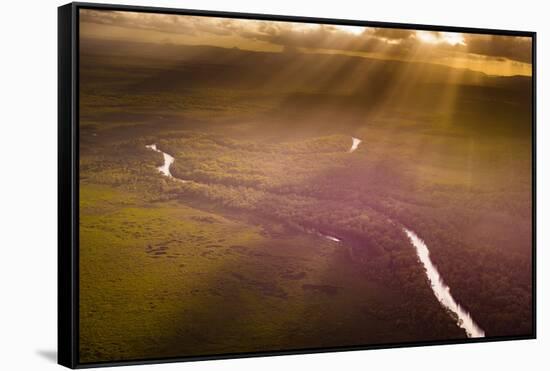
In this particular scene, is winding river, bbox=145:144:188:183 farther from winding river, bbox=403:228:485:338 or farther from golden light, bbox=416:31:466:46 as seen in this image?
golden light, bbox=416:31:466:46

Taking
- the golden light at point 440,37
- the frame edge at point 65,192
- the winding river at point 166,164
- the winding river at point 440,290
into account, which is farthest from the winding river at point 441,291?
the frame edge at point 65,192

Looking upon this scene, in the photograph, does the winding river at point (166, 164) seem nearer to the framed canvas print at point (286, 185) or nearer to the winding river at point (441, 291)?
the framed canvas print at point (286, 185)

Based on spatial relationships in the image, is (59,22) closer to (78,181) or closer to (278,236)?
(78,181)

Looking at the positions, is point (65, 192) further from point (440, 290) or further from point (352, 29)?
point (440, 290)

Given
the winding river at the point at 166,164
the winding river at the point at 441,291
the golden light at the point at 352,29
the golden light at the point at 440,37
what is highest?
the golden light at the point at 352,29

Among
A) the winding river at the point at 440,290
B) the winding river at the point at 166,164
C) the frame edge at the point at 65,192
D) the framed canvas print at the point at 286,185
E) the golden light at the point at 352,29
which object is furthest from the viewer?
the winding river at the point at 440,290

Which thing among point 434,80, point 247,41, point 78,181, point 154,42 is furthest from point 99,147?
point 434,80

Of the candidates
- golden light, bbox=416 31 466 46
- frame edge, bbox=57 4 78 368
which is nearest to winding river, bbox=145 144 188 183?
frame edge, bbox=57 4 78 368

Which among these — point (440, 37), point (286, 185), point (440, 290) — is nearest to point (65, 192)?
point (286, 185)
